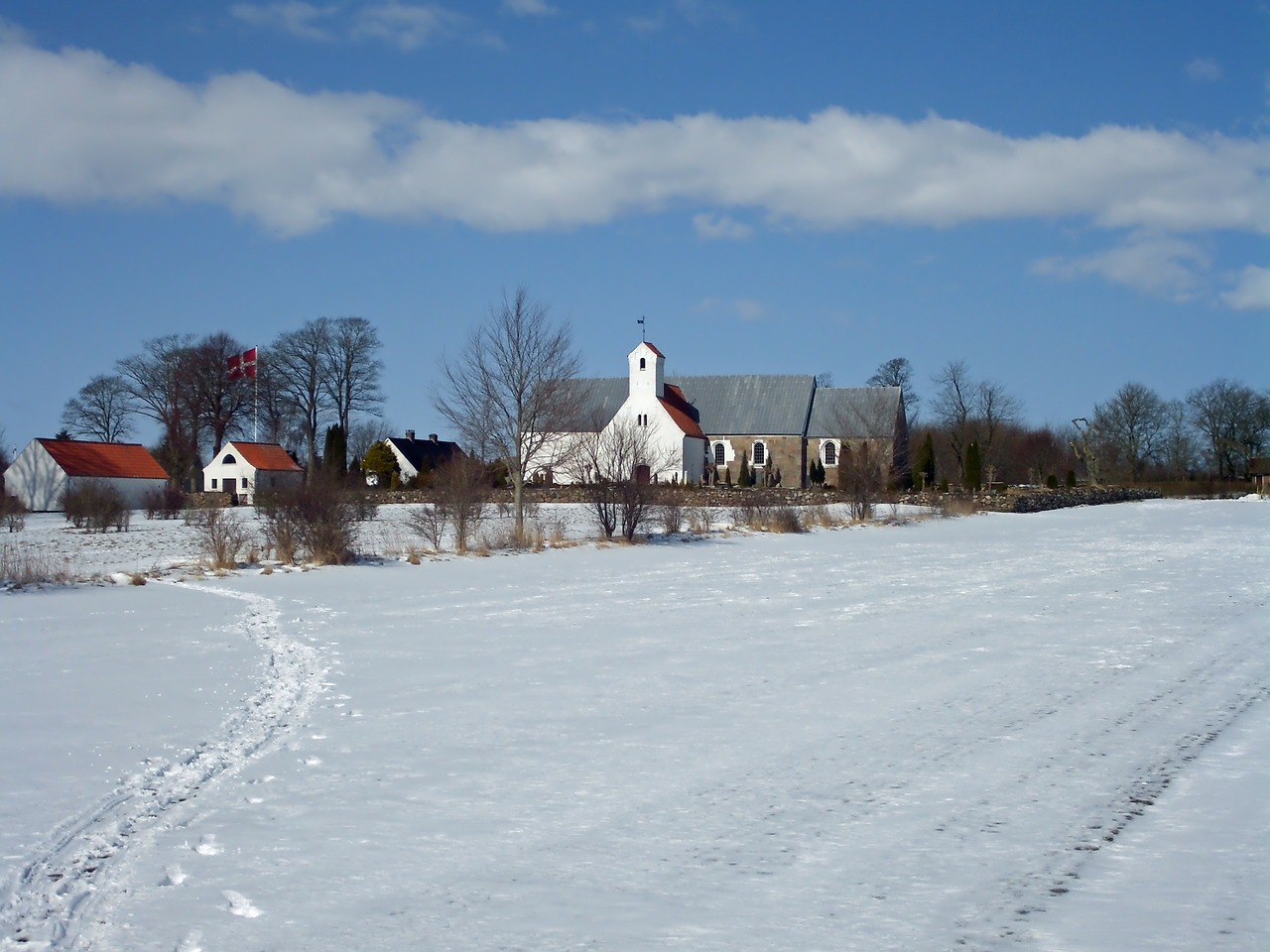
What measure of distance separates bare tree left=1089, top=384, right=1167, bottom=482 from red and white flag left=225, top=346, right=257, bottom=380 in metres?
60.8

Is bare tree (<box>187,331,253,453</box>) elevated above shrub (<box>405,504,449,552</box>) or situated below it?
above

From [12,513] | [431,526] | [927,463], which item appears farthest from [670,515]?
[927,463]

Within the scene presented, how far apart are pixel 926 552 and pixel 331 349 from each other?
1945 inches

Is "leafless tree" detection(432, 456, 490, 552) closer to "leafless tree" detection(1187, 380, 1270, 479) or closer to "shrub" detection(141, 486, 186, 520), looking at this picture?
"shrub" detection(141, 486, 186, 520)

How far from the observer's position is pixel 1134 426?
8475cm

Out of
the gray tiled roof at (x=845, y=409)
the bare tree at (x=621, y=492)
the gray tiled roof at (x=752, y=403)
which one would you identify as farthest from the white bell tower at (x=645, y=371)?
the bare tree at (x=621, y=492)

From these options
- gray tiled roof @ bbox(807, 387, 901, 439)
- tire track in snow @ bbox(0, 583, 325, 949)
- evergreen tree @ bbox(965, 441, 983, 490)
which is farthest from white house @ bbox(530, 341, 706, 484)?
tire track in snow @ bbox(0, 583, 325, 949)

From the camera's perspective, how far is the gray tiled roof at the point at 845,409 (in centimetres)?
6600

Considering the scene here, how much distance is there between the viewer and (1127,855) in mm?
5195

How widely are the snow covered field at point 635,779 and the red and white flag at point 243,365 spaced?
5112cm

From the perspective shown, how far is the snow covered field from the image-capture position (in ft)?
14.8

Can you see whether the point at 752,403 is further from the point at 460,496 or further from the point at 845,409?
the point at 460,496

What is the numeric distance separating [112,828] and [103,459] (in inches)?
2235

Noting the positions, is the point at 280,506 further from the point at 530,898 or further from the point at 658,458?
the point at 658,458
